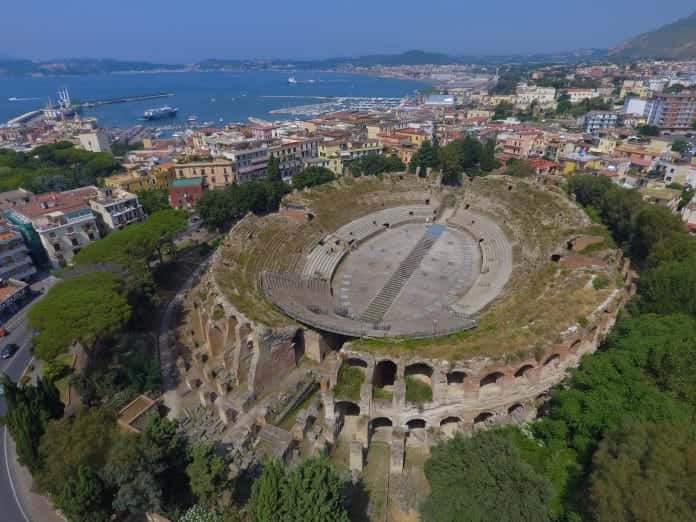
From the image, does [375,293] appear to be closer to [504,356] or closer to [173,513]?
[504,356]

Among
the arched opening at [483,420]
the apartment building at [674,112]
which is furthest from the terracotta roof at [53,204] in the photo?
the apartment building at [674,112]

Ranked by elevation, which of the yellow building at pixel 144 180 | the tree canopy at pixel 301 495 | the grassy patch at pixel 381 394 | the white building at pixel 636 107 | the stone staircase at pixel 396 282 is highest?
the white building at pixel 636 107

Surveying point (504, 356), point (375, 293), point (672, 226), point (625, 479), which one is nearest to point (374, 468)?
point (504, 356)

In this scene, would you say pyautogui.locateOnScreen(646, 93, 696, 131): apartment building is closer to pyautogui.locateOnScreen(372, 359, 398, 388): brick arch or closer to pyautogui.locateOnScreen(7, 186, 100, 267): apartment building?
pyautogui.locateOnScreen(372, 359, 398, 388): brick arch

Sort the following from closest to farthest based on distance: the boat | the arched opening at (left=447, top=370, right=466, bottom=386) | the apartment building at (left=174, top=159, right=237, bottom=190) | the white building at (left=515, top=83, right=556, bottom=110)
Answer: the arched opening at (left=447, top=370, right=466, bottom=386) → the apartment building at (left=174, top=159, right=237, bottom=190) → the white building at (left=515, top=83, right=556, bottom=110) → the boat

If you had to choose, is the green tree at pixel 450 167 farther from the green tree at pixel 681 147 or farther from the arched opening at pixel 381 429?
the arched opening at pixel 381 429

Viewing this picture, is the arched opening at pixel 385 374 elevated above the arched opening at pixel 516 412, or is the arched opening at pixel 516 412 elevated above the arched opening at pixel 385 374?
the arched opening at pixel 385 374

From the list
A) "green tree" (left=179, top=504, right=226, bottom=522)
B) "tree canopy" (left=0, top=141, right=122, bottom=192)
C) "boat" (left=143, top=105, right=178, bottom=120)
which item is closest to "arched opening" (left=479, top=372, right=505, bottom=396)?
"green tree" (left=179, top=504, right=226, bottom=522)

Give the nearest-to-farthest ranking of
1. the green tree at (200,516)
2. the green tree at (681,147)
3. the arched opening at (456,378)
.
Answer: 1. the green tree at (200,516)
2. the arched opening at (456,378)
3. the green tree at (681,147)
